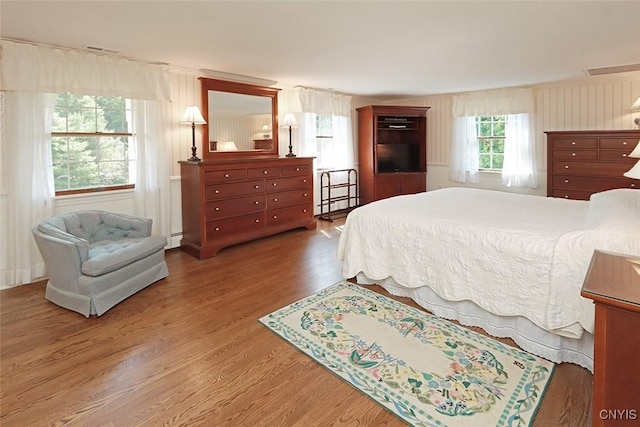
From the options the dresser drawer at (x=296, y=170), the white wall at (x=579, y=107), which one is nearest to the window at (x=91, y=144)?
the dresser drawer at (x=296, y=170)

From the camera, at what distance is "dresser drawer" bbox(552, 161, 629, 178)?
4.48 m

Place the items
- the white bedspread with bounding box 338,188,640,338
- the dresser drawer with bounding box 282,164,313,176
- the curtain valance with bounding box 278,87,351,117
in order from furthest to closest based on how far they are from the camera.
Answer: the curtain valance with bounding box 278,87,351,117 < the dresser drawer with bounding box 282,164,313,176 < the white bedspread with bounding box 338,188,640,338

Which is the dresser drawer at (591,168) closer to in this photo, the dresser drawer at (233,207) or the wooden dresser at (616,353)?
the dresser drawer at (233,207)

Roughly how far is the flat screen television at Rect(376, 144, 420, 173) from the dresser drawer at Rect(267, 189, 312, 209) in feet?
6.21

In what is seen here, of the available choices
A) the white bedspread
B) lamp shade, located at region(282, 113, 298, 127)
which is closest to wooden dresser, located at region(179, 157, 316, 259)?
lamp shade, located at region(282, 113, 298, 127)

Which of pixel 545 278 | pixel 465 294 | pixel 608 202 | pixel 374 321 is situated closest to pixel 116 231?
pixel 374 321

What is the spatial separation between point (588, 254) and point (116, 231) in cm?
373

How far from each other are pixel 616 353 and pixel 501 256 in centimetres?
111

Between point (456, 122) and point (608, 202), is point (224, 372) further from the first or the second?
point (456, 122)

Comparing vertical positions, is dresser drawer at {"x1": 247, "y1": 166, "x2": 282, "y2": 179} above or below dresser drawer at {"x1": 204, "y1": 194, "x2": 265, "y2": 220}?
above

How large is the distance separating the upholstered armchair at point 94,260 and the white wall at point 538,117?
67 cm

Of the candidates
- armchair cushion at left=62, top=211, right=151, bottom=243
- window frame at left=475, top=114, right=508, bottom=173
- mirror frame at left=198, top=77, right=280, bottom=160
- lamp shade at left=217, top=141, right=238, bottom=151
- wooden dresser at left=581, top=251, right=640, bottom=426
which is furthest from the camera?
window frame at left=475, top=114, right=508, bottom=173

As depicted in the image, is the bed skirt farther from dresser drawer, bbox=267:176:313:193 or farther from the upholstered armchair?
dresser drawer, bbox=267:176:313:193

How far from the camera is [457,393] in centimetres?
183
